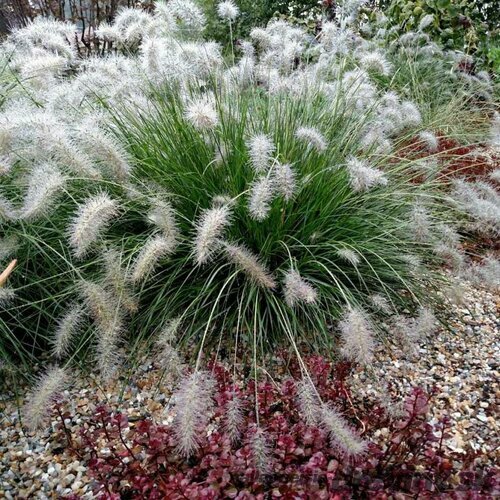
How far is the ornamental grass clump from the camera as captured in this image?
236cm

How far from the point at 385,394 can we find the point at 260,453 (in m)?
0.65

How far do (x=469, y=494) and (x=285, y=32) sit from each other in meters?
2.85

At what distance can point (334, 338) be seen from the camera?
284 cm

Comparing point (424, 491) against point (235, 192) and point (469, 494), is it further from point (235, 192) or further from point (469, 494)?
point (235, 192)

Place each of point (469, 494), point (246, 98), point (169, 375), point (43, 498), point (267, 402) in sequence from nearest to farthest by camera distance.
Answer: point (469, 494) < point (43, 498) < point (267, 402) < point (169, 375) < point (246, 98)

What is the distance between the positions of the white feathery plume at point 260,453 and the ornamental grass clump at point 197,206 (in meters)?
0.56

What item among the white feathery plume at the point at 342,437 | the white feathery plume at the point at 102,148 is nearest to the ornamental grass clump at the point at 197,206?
the white feathery plume at the point at 102,148

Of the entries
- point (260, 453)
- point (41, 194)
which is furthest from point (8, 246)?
point (260, 453)

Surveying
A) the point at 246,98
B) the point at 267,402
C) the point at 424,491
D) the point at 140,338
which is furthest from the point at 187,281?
the point at 424,491

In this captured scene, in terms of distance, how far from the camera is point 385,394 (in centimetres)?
223

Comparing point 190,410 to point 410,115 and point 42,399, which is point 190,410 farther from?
point 410,115

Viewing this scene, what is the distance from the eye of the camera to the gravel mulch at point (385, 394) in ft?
6.97

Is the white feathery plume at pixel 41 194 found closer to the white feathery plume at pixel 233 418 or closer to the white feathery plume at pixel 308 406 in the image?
the white feathery plume at pixel 233 418

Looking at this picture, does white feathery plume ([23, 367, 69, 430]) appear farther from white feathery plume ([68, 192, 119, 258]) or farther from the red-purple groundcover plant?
white feathery plume ([68, 192, 119, 258])
